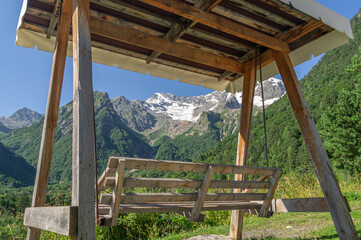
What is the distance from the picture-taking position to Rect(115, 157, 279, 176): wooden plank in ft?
7.53

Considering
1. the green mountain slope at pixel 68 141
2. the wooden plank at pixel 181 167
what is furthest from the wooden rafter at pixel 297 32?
the green mountain slope at pixel 68 141

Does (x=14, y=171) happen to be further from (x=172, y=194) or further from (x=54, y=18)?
(x=172, y=194)

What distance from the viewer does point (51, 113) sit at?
2.93 meters

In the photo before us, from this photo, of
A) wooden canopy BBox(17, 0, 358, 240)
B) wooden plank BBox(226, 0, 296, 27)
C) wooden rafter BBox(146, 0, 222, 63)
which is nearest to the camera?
wooden canopy BBox(17, 0, 358, 240)

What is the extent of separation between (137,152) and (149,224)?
149m

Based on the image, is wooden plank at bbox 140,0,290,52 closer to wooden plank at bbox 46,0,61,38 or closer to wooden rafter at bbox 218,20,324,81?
wooden rafter at bbox 218,20,324,81

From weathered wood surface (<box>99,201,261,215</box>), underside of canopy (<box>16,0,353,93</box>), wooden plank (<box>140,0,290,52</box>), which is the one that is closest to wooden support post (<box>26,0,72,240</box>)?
underside of canopy (<box>16,0,353,93</box>)

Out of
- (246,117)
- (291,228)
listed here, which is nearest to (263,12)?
(246,117)

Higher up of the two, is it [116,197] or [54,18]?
[54,18]

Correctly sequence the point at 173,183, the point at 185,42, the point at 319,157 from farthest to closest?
the point at 185,42, the point at 319,157, the point at 173,183

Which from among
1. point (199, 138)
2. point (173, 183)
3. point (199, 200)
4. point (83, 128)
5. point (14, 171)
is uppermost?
point (199, 138)

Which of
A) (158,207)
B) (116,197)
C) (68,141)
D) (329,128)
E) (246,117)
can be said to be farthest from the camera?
(68,141)

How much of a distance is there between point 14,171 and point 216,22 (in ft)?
344

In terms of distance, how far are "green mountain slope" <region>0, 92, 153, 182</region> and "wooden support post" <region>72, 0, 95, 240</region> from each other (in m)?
92.7
